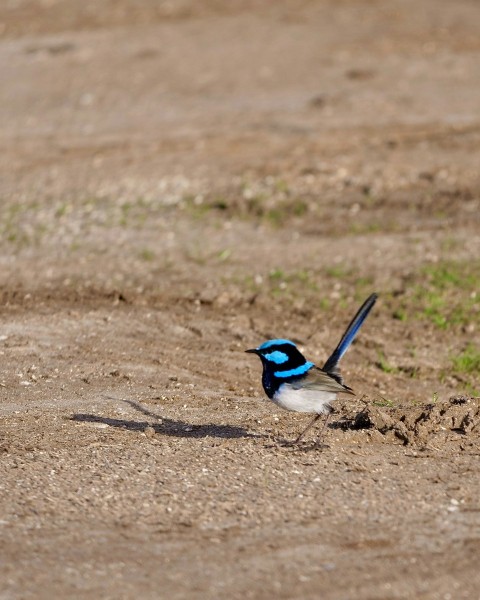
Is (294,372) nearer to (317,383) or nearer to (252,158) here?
(317,383)

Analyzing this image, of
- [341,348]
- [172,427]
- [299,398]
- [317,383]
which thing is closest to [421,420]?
[341,348]

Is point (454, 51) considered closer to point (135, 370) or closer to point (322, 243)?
point (322, 243)

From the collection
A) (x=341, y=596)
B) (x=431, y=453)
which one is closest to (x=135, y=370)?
(x=431, y=453)

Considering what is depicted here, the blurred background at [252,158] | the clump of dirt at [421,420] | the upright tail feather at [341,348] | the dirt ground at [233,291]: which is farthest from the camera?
the blurred background at [252,158]

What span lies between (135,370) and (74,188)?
212 inches

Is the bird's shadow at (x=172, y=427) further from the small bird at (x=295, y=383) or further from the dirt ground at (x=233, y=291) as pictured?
the small bird at (x=295, y=383)

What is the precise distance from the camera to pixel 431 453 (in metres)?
6.73

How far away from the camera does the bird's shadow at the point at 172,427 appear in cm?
709

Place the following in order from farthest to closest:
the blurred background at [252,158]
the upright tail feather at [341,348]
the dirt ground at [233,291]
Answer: the blurred background at [252,158]
the upright tail feather at [341,348]
the dirt ground at [233,291]

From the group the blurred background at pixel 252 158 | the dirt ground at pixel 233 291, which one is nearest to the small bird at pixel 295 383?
the dirt ground at pixel 233 291

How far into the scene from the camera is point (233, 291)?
10414mm

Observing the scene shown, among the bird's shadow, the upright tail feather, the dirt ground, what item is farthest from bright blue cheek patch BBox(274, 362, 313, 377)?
the bird's shadow

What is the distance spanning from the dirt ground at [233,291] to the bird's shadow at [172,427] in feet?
0.08

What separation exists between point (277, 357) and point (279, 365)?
5cm
